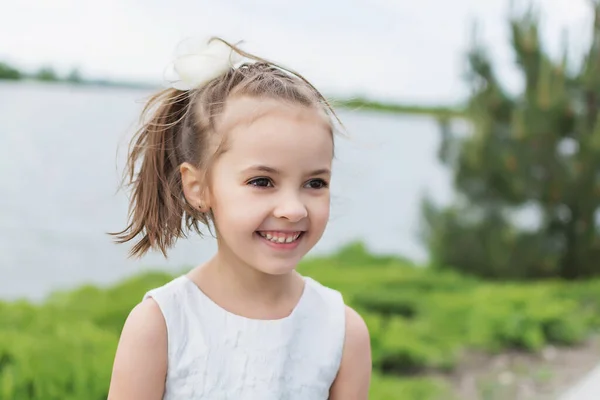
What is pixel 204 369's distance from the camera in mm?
1416

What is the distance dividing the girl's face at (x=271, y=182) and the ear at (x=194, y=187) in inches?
1.3

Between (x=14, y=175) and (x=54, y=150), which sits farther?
(x=54, y=150)

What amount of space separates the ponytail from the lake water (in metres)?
0.06

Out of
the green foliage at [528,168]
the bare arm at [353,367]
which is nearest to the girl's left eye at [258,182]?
the bare arm at [353,367]

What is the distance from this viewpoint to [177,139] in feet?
4.98

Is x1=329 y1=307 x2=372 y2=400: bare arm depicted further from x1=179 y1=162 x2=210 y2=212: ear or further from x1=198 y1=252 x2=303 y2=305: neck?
x1=179 y1=162 x2=210 y2=212: ear

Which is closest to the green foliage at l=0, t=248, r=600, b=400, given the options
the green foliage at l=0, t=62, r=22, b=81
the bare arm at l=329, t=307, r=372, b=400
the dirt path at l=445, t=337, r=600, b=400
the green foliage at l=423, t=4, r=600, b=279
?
the dirt path at l=445, t=337, r=600, b=400

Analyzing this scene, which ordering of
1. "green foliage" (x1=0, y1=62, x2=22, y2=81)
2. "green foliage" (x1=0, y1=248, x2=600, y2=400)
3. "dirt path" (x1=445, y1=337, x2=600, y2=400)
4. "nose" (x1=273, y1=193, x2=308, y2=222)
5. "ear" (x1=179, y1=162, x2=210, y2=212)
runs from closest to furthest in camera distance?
1. "nose" (x1=273, y1=193, x2=308, y2=222)
2. "ear" (x1=179, y1=162, x2=210, y2=212)
3. "green foliage" (x1=0, y1=248, x2=600, y2=400)
4. "dirt path" (x1=445, y1=337, x2=600, y2=400)
5. "green foliage" (x1=0, y1=62, x2=22, y2=81)

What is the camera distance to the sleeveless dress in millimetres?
1414

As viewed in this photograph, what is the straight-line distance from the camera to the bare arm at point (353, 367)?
1.52 meters

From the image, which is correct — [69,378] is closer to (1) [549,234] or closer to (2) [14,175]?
(1) [549,234]

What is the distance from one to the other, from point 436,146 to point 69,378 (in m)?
4.68

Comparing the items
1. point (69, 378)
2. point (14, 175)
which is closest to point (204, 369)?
point (69, 378)

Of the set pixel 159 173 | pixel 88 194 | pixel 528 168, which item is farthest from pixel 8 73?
pixel 159 173
